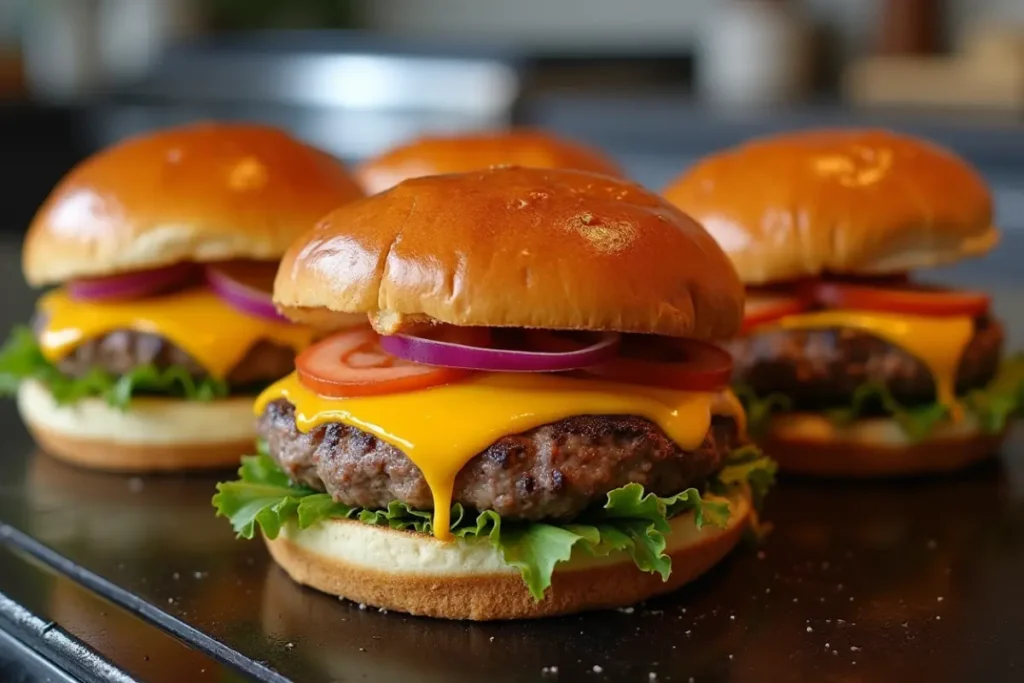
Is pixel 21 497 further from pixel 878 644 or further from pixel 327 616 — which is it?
pixel 878 644

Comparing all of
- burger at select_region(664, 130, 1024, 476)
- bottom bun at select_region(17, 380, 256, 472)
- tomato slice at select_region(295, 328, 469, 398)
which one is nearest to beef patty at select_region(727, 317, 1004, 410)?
burger at select_region(664, 130, 1024, 476)

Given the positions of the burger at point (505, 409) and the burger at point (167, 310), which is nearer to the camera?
the burger at point (505, 409)

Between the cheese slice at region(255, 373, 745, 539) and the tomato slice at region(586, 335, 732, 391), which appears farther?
the tomato slice at region(586, 335, 732, 391)

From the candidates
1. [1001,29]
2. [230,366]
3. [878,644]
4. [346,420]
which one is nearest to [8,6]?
[1001,29]

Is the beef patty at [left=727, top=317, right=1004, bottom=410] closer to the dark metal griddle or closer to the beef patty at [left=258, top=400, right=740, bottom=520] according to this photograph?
the dark metal griddle

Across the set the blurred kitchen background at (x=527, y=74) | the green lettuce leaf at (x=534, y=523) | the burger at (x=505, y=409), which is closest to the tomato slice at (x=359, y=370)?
the burger at (x=505, y=409)

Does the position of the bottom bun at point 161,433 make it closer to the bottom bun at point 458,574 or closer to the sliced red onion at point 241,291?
the sliced red onion at point 241,291
